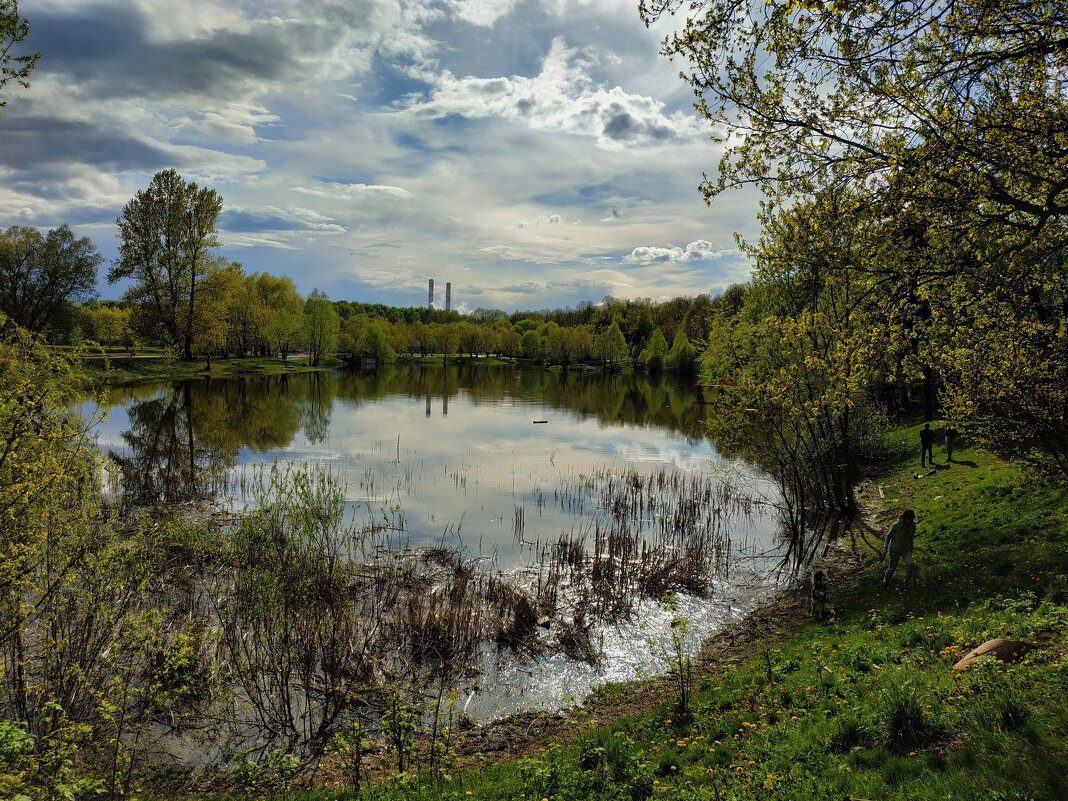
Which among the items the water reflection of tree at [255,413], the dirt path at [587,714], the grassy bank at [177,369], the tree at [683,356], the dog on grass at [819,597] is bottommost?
the dirt path at [587,714]

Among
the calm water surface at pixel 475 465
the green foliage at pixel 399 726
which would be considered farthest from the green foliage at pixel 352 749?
the calm water surface at pixel 475 465

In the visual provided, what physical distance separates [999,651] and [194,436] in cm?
3244

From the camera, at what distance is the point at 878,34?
25.9ft

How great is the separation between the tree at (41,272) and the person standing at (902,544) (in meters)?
71.9

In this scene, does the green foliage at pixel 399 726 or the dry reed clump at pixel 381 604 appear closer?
the green foliage at pixel 399 726

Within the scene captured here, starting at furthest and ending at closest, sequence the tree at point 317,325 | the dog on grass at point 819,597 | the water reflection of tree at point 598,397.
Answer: the tree at point 317,325 → the water reflection of tree at point 598,397 → the dog on grass at point 819,597

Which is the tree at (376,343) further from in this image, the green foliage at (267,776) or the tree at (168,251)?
the green foliage at (267,776)

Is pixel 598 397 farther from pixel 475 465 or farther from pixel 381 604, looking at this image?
pixel 381 604

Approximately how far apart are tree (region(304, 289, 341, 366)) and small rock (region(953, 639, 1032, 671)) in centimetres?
9993

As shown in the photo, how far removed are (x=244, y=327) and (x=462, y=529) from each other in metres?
81.1

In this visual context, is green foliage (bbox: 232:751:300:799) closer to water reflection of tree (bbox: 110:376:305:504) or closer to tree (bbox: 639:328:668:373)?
water reflection of tree (bbox: 110:376:305:504)

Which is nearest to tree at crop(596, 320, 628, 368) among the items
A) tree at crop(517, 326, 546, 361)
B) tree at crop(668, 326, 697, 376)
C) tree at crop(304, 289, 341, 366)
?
tree at crop(517, 326, 546, 361)

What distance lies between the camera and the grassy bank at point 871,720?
5.42m

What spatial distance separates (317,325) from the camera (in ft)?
321
